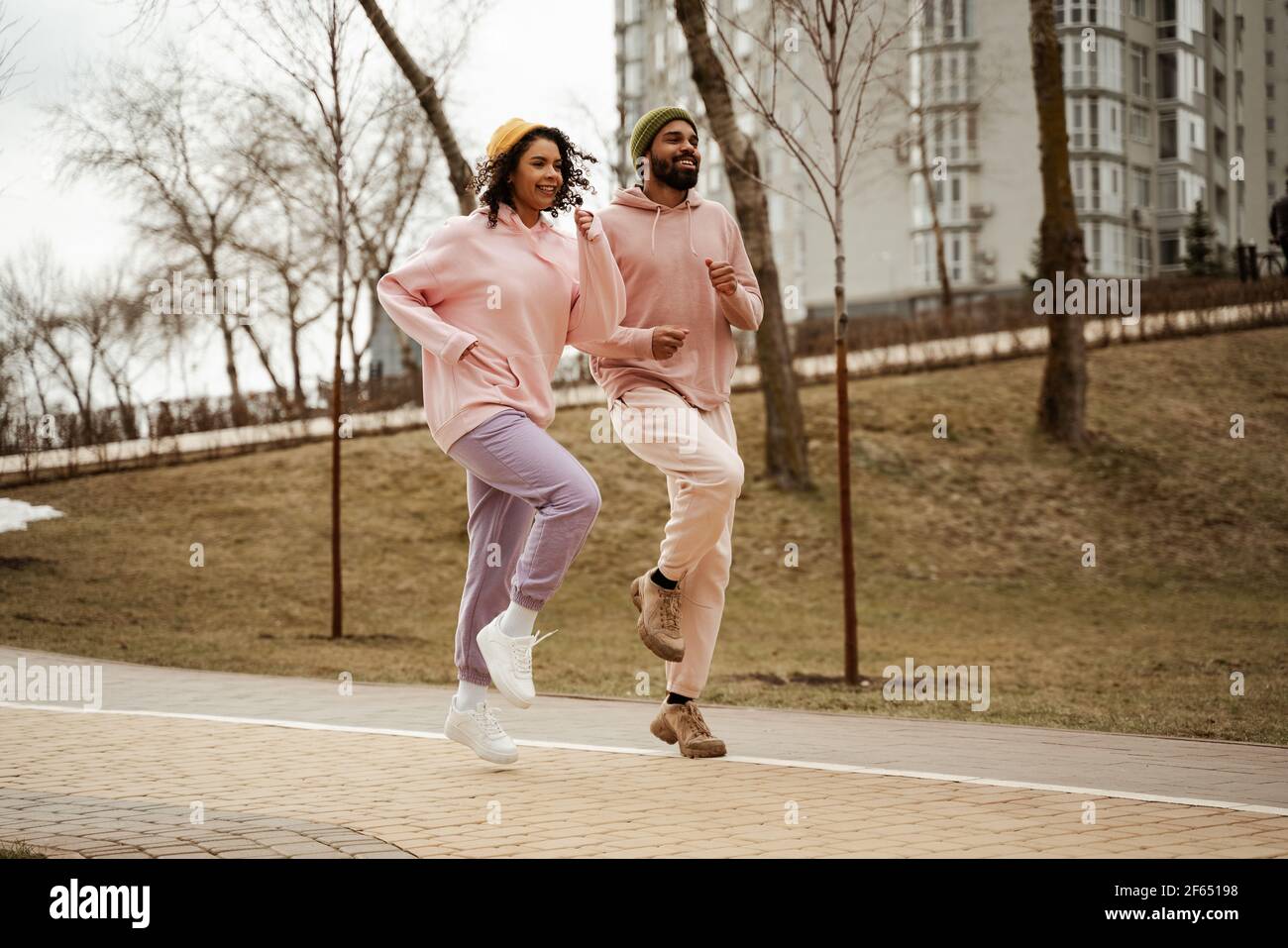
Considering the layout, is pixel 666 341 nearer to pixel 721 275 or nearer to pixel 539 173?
pixel 721 275

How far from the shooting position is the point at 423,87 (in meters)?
17.2

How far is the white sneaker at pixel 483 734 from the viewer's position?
603 centimetres

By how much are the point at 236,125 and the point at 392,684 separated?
2669 cm

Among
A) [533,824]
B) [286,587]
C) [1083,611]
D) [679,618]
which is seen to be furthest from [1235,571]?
[533,824]

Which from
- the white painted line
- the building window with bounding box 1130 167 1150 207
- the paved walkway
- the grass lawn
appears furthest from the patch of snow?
the building window with bounding box 1130 167 1150 207

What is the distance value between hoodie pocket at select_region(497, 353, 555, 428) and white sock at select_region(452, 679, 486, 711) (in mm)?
1125

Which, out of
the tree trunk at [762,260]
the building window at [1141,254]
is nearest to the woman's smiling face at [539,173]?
the tree trunk at [762,260]

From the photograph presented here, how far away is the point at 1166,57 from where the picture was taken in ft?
218

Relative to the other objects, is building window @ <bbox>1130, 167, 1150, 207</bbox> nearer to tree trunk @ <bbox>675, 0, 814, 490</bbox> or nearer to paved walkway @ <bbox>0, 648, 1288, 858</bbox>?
tree trunk @ <bbox>675, 0, 814, 490</bbox>

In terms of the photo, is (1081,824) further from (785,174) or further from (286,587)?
(785,174)

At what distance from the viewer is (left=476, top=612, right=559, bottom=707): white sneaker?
5.81m

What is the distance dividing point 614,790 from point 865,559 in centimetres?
1305

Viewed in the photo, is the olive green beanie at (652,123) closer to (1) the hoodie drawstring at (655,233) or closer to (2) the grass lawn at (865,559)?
(1) the hoodie drawstring at (655,233)

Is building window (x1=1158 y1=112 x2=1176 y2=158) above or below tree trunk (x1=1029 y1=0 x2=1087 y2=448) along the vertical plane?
above
